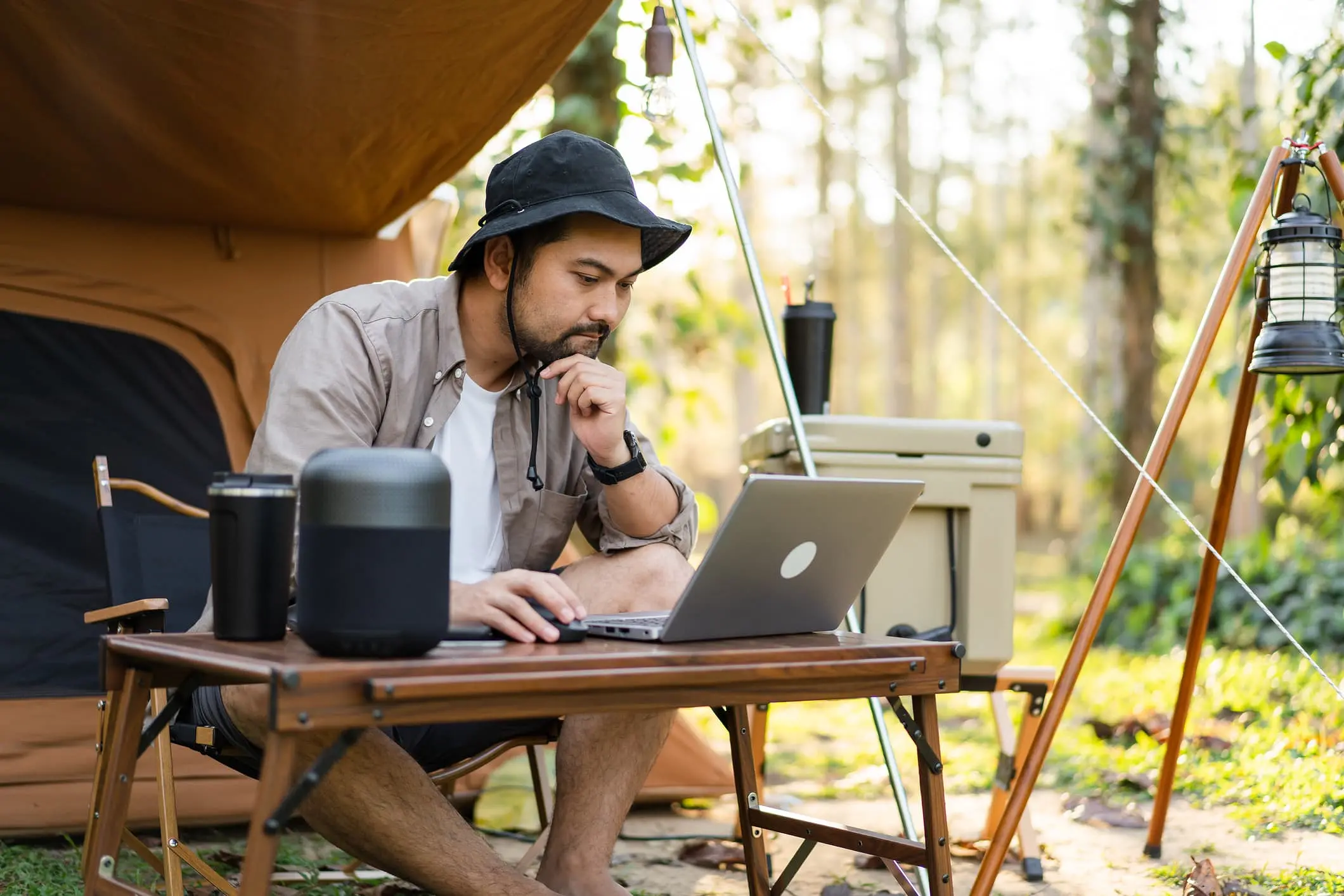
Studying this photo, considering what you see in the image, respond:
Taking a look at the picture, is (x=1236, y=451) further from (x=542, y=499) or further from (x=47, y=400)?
(x=47, y=400)

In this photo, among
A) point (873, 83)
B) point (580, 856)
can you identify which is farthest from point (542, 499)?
point (873, 83)

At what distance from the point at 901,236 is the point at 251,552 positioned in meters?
26.3

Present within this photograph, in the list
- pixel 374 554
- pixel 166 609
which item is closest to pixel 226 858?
pixel 166 609

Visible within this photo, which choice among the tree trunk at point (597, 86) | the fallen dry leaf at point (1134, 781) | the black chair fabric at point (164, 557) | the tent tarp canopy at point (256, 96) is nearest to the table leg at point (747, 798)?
the black chair fabric at point (164, 557)

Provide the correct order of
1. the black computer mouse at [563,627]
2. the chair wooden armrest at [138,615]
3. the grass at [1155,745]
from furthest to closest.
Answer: the grass at [1155,745]
the chair wooden armrest at [138,615]
the black computer mouse at [563,627]

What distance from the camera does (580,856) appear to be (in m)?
2.21

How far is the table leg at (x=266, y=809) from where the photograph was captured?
1424 mm

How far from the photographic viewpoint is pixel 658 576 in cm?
238

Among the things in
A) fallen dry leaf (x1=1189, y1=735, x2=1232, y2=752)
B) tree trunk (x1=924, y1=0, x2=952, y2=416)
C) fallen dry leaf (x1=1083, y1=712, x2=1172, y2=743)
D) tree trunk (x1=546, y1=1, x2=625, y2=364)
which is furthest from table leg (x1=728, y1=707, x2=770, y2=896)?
tree trunk (x1=924, y1=0, x2=952, y2=416)

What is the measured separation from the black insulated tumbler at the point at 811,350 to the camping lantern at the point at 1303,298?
1.02 m

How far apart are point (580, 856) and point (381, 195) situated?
1987 mm

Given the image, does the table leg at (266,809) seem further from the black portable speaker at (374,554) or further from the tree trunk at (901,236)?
Result: the tree trunk at (901,236)

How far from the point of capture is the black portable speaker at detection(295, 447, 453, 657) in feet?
4.87

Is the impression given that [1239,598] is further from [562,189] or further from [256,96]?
[256,96]
